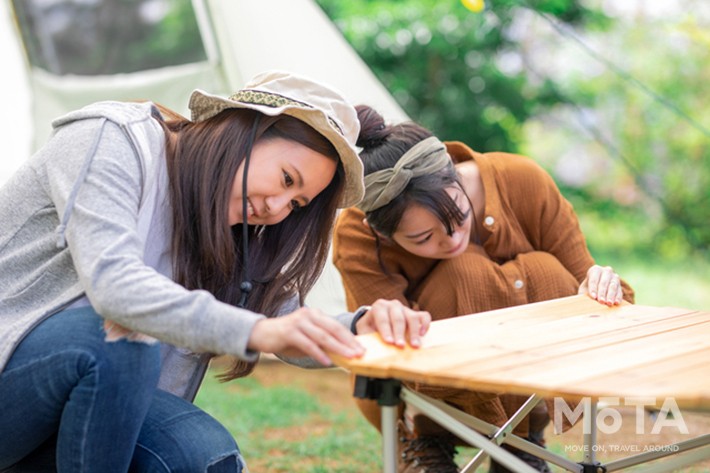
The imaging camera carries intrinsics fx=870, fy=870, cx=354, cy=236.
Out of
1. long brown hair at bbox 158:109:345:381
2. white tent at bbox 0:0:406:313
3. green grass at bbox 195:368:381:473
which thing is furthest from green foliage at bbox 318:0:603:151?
long brown hair at bbox 158:109:345:381

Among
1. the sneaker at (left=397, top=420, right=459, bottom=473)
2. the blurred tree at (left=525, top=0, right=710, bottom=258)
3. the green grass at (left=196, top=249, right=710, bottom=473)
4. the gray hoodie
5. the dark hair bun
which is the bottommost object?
the blurred tree at (left=525, top=0, right=710, bottom=258)

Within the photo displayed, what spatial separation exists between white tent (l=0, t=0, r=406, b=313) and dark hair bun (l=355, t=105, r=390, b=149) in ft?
3.45

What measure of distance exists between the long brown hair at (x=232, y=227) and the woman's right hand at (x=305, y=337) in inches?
13.7

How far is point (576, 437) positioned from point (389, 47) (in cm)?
429

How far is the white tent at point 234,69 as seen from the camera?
3078 mm

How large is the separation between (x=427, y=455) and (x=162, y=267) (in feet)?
2.83

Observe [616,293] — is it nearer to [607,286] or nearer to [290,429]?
[607,286]

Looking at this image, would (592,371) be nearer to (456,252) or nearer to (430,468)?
(456,252)

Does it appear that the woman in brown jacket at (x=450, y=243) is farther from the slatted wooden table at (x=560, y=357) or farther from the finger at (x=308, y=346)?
the finger at (x=308, y=346)

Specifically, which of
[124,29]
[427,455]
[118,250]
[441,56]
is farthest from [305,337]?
[124,29]

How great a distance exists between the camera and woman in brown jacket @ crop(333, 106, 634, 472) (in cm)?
187

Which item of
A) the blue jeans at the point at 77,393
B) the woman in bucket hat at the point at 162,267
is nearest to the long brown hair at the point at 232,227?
the woman in bucket hat at the point at 162,267

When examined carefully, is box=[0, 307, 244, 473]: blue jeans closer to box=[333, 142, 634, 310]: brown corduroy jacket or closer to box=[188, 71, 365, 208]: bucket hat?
box=[188, 71, 365, 208]: bucket hat

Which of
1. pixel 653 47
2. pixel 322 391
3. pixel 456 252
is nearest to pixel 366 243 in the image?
pixel 456 252
